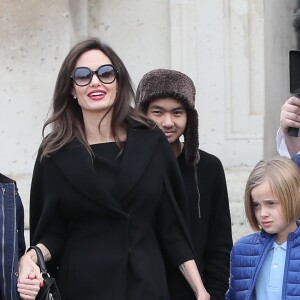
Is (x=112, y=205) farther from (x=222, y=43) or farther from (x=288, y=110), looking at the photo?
(x=222, y=43)

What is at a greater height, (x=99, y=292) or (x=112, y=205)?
(x=112, y=205)

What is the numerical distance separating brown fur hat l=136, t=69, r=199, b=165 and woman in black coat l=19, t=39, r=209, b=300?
12.9 inches

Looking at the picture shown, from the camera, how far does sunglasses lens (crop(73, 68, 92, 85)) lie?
3.48 m

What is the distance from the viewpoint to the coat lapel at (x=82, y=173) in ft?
10.9

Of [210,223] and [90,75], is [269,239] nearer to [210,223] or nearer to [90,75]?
[210,223]

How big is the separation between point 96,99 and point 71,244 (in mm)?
555

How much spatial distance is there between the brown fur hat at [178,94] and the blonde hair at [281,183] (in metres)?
0.36

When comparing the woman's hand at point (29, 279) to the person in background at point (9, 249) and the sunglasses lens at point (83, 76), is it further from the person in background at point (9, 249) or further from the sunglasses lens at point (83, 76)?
the sunglasses lens at point (83, 76)

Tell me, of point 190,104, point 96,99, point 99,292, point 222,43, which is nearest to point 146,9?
point 222,43

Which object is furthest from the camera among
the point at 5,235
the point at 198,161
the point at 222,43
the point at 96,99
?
the point at 222,43

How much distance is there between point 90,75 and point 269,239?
36.1 inches

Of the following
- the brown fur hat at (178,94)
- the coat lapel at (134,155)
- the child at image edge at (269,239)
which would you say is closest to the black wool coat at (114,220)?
the coat lapel at (134,155)

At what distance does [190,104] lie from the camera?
12.8ft

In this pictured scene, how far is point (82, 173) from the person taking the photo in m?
3.38
